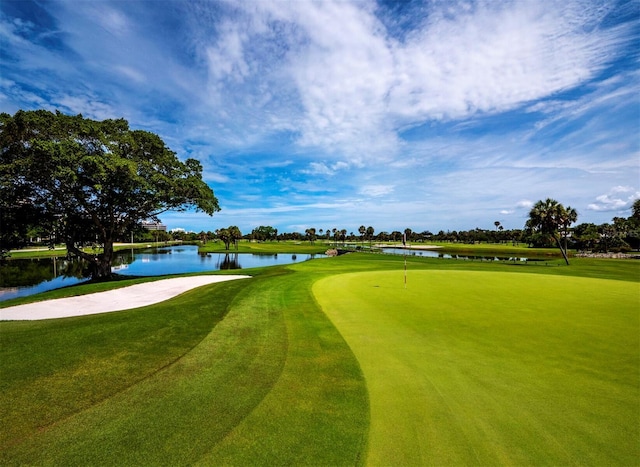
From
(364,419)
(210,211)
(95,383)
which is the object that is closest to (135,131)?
(210,211)

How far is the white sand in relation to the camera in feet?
37.9

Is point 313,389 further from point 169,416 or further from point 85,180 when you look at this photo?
Result: point 85,180

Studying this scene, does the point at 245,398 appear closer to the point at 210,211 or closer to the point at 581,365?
the point at 581,365

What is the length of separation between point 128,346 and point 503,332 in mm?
11180

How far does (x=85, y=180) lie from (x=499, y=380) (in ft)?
92.9

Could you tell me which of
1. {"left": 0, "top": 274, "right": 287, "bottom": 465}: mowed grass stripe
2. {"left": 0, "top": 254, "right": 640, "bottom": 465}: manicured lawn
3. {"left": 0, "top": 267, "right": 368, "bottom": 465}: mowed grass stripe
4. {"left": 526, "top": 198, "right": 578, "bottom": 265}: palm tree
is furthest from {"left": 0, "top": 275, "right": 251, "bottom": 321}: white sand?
{"left": 526, "top": 198, "right": 578, "bottom": 265}: palm tree

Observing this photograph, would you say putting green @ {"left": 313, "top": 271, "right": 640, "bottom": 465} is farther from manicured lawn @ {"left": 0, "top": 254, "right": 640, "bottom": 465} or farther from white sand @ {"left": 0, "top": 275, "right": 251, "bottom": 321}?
white sand @ {"left": 0, "top": 275, "right": 251, "bottom": 321}

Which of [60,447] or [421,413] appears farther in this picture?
[421,413]

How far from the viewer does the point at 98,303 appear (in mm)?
13602

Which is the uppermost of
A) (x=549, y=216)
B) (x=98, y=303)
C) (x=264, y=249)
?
(x=549, y=216)

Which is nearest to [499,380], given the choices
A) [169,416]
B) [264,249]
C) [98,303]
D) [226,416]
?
[226,416]

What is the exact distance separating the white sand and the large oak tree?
9.51m

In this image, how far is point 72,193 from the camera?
23328mm

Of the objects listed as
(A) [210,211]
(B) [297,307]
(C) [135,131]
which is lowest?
(B) [297,307]
